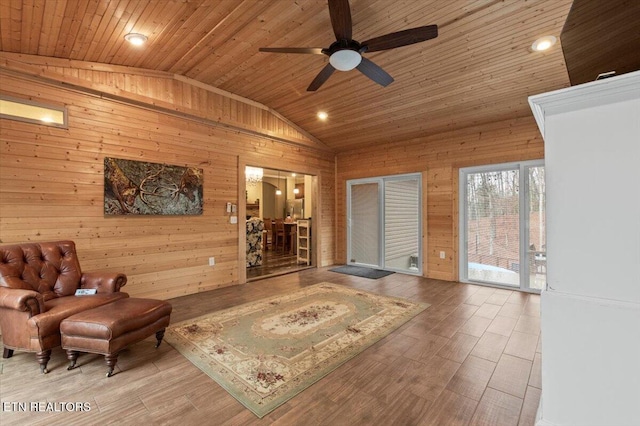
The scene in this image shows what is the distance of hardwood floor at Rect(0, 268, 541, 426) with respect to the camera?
1783 millimetres

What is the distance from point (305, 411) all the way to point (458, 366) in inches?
53.8

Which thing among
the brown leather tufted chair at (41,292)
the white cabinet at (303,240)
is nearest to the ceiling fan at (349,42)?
the brown leather tufted chair at (41,292)

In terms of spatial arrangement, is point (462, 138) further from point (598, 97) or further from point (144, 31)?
point (144, 31)

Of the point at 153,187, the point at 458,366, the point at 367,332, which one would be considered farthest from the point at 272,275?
the point at 458,366

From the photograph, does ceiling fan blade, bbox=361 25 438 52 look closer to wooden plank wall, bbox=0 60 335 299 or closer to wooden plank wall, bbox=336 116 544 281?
wooden plank wall, bbox=0 60 335 299

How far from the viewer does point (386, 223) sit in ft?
21.2

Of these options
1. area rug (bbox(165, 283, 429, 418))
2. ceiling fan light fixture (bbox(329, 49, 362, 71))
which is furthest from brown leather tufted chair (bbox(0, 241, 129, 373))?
ceiling fan light fixture (bbox(329, 49, 362, 71))

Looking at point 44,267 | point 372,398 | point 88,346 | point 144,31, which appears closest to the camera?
point 372,398

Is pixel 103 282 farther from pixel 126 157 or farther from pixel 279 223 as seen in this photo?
pixel 279 223

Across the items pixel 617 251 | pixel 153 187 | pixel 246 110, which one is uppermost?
pixel 246 110

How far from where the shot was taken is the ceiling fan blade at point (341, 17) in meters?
2.28

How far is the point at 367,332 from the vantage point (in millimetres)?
3016

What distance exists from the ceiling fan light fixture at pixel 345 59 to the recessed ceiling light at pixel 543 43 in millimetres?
2038

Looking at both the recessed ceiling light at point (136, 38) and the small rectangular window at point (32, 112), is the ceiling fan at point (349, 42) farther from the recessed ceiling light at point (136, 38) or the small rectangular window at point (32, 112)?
the small rectangular window at point (32, 112)
